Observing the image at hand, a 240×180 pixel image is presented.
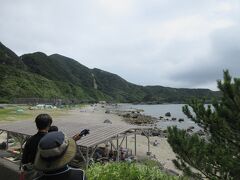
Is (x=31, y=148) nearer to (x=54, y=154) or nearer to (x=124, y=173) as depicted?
(x=54, y=154)

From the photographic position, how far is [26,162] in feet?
16.9

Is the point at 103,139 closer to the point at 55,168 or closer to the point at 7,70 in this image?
the point at 55,168

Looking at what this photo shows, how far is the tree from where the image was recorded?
26.5 feet

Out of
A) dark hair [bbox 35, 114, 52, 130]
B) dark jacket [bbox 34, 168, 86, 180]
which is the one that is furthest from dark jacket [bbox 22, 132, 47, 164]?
dark jacket [bbox 34, 168, 86, 180]

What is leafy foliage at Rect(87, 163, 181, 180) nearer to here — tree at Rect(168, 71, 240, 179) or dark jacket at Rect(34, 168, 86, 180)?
tree at Rect(168, 71, 240, 179)

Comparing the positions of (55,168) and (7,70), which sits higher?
(7,70)

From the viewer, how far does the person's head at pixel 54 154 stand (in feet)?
8.80

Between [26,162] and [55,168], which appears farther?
[26,162]

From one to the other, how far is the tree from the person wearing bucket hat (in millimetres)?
5917

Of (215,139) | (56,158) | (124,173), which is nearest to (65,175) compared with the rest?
(56,158)

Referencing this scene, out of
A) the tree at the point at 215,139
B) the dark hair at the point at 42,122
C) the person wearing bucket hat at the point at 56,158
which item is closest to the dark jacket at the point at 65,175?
the person wearing bucket hat at the point at 56,158

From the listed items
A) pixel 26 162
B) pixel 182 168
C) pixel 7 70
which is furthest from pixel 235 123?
pixel 7 70

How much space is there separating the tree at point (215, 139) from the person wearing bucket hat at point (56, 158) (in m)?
5.92

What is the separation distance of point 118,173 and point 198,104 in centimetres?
321
